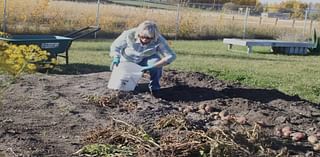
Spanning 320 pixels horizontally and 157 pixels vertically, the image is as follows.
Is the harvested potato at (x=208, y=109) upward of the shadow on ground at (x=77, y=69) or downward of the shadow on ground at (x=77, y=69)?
upward

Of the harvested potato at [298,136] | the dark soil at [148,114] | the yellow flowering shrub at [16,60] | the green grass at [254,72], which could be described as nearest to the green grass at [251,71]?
the green grass at [254,72]

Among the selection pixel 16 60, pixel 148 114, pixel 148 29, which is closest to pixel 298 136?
pixel 148 114

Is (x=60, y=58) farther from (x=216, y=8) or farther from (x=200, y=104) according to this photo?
(x=216, y=8)

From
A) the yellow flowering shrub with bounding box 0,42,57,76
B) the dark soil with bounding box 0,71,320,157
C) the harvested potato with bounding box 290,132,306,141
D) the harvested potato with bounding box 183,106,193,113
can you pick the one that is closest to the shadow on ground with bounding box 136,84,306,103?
the dark soil with bounding box 0,71,320,157

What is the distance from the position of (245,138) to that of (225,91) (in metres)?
3.20

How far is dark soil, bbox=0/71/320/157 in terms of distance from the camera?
16.2ft

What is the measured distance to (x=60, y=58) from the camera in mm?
11984

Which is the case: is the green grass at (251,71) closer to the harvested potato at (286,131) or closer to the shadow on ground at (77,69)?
the shadow on ground at (77,69)

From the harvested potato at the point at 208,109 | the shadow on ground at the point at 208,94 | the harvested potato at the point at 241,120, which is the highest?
the harvested potato at the point at 241,120

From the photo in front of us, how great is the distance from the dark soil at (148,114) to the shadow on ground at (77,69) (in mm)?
1247

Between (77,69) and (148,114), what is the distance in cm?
455

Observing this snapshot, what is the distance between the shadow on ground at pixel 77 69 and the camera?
10.1 metres

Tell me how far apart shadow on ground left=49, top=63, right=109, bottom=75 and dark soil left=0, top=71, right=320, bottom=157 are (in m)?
1.25

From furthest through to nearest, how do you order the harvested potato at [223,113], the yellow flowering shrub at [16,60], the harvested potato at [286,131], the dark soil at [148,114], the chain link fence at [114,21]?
the chain link fence at [114,21] < the harvested potato at [223,113] < the harvested potato at [286,131] < the dark soil at [148,114] < the yellow flowering shrub at [16,60]
